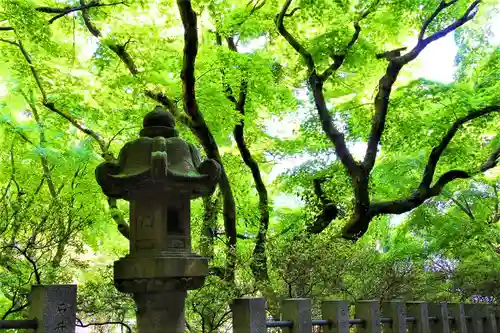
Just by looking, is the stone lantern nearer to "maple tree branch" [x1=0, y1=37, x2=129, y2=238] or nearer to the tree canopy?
the tree canopy

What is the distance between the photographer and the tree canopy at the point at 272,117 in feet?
27.6

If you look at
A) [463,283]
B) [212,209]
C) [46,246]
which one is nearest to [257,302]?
[46,246]

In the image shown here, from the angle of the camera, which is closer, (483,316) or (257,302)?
(257,302)

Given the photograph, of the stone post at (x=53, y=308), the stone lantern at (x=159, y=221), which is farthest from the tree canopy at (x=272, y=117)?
the stone post at (x=53, y=308)

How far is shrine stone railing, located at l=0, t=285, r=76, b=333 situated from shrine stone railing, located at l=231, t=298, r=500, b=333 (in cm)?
208

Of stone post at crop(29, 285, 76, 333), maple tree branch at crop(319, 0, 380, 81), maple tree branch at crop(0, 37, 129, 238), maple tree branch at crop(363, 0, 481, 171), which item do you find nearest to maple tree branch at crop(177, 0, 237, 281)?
maple tree branch at crop(0, 37, 129, 238)

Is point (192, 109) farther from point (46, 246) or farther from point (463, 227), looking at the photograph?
point (463, 227)

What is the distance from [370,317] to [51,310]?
4972 millimetres

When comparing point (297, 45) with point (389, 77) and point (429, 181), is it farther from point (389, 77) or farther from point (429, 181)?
point (429, 181)

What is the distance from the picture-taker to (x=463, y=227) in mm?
13102

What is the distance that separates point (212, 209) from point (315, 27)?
5.46 m

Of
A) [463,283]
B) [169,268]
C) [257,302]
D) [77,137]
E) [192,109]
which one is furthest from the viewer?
[463,283]

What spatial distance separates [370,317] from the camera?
24.3 ft

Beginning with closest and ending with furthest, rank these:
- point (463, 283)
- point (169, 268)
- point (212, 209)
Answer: point (169, 268) → point (212, 209) → point (463, 283)
